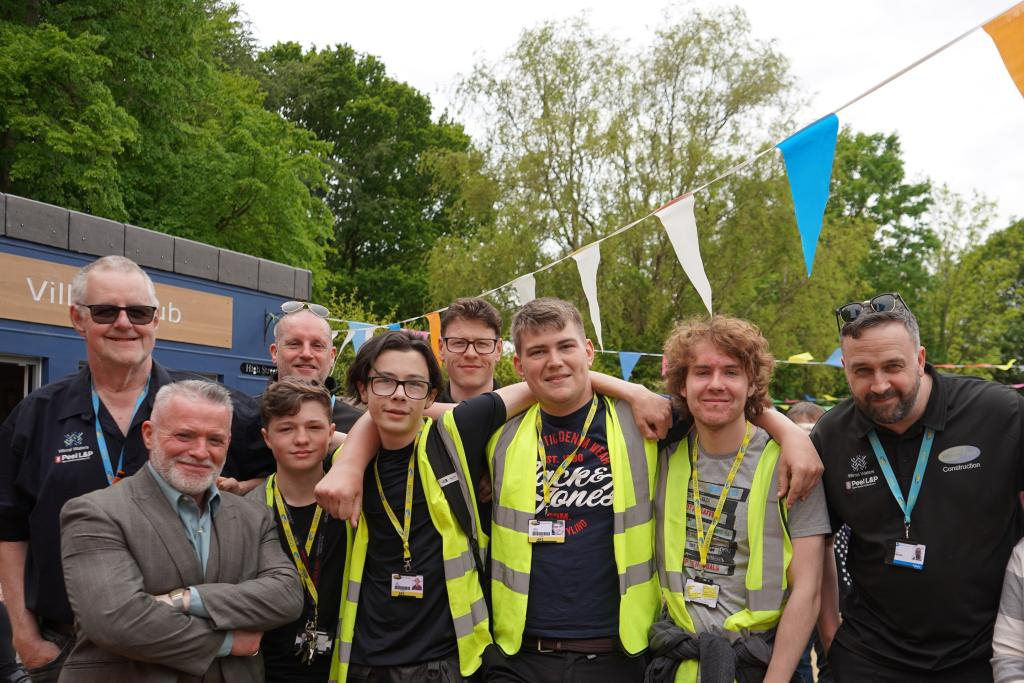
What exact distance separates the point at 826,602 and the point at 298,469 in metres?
2.16

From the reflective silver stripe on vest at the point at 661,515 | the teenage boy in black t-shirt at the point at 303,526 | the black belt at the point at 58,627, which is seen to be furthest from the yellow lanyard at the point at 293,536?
the reflective silver stripe on vest at the point at 661,515

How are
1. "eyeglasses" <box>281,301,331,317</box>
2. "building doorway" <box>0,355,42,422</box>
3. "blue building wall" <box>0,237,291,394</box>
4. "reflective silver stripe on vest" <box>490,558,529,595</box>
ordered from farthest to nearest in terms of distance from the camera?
"building doorway" <box>0,355,42,422</box> → "blue building wall" <box>0,237,291,394</box> → "eyeglasses" <box>281,301,331,317</box> → "reflective silver stripe on vest" <box>490,558,529,595</box>

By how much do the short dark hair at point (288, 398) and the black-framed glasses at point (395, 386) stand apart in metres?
0.31

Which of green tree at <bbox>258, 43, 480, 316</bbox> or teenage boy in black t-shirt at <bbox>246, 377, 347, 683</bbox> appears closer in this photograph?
teenage boy in black t-shirt at <bbox>246, 377, 347, 683</bbox>

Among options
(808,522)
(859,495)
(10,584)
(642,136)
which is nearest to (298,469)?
(10,584)

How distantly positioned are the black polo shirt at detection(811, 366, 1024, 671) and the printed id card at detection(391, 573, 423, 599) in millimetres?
1535

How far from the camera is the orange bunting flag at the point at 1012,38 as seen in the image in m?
3.77

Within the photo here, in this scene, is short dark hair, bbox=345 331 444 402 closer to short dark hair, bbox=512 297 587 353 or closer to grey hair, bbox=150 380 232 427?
short dark hair, bbox=512 297 587 353

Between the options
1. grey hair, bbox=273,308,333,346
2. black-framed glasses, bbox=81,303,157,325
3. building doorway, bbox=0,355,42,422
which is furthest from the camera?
building doorway, bbox=0,355,42,422

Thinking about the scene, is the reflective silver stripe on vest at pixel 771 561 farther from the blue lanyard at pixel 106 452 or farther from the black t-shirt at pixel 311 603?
the blue lanyard at pixel 106 452

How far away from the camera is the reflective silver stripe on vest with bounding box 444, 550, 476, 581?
295 cm

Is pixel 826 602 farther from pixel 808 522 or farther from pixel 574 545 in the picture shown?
pixel 574 545

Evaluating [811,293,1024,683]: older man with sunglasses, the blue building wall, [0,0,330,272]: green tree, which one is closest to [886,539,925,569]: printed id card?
[811,293,1024,683]: older man with sunglasses

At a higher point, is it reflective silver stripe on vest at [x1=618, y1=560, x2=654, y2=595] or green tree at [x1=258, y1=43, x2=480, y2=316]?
green tree at [x1=258, y1=43, x2=480, y2=316]
